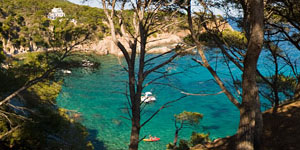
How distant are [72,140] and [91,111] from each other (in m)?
12.7

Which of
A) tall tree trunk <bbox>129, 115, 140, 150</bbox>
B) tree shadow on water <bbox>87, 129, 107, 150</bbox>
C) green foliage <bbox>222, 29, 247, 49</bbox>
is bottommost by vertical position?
tree shadow on water <bbox>87, 129, 107, 150</bbox>

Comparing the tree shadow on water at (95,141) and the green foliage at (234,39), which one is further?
the tree shadow on water at (95,141)

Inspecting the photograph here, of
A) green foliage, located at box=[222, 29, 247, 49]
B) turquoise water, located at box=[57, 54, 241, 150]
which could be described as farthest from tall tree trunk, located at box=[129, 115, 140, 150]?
turquoise water, located at box=[57, 54, 241, 150]

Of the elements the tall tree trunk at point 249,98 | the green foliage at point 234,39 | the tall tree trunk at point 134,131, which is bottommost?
the tall tree trunk at point 134,131

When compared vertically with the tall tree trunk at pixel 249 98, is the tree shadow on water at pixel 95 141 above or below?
below

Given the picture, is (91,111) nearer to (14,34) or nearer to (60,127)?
(60,127)

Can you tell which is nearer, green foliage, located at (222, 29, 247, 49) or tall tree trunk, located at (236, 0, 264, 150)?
tall tree trunk, located at (236, 0, 264, 150)

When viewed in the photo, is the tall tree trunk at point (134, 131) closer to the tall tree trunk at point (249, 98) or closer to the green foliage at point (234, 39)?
the tall tree trunk at point (249, 98)

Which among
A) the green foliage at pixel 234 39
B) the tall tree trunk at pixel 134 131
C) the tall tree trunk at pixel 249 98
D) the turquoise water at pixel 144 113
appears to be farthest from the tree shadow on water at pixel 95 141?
the tall tree trunk at pixel 249 98

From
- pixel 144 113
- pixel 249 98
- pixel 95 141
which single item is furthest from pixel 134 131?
pixel 95 141

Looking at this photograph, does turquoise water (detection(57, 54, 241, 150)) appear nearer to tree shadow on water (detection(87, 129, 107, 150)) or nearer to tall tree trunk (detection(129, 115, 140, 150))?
tree shadow on water (detection(87, 129, 107, 150))

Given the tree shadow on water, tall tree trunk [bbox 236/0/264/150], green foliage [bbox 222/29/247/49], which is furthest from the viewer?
the tree shadow on water

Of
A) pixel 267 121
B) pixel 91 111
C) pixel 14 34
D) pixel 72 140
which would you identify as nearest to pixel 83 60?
pixel 72 140

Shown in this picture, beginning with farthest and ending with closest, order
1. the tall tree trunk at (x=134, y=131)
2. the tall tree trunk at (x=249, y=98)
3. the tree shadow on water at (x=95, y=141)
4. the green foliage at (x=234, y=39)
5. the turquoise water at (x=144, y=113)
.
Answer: the turquoise water at (x=144, y=113) < the tree shadow on water at (x=95, y=141) < the green foliage at (x=234, y=39) < the tall tree trunk at (x=134, y=131) < the tall tree trunk at (x=249, y=98)
